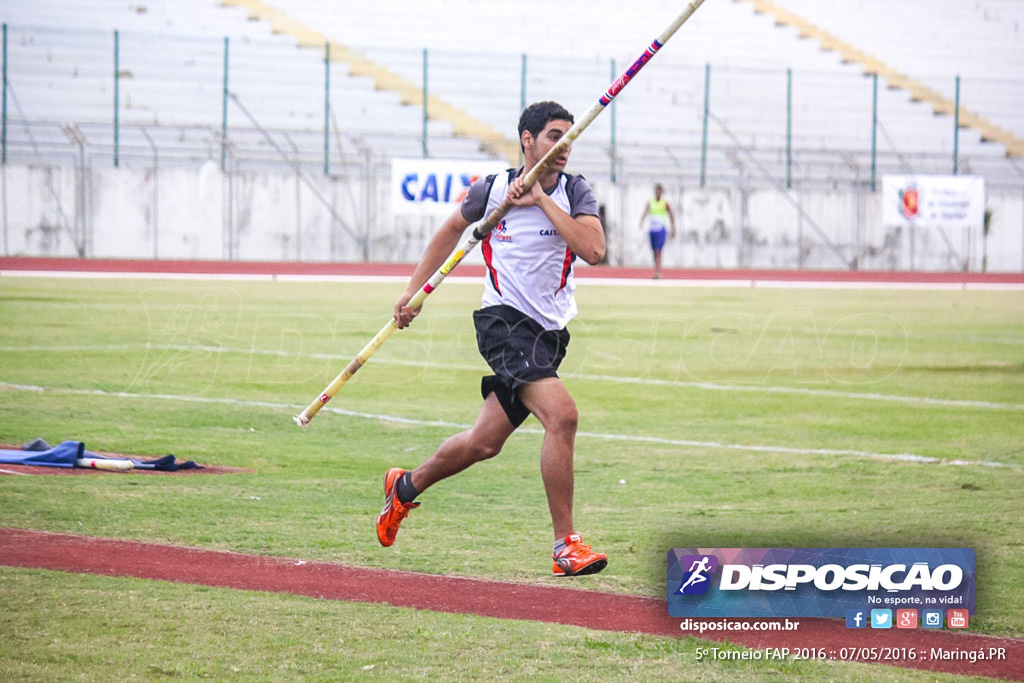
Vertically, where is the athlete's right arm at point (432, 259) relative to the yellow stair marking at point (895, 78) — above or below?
below

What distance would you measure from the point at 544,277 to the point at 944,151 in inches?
1593

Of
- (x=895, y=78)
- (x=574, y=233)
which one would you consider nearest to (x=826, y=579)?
(x=574, y=233)

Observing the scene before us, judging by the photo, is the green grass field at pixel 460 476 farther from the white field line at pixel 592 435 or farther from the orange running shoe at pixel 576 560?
the orange running shoe at pixel 576 560

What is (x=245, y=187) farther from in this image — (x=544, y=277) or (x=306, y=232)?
(x=544, y=277)

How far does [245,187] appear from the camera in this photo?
35094mm

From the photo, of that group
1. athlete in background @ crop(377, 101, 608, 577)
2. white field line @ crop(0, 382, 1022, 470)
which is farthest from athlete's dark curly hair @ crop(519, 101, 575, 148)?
white field line @ crop(0, 382, 1022, 470)

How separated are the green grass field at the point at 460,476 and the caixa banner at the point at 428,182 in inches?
622

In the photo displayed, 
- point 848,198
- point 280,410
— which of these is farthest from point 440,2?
point 280,410

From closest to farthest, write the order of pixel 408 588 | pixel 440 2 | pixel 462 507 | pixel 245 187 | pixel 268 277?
1. pixel 408 588
2. pixel 462 507
3. pixel 268 277
4. pixel 245 187
5. pixel 440 2

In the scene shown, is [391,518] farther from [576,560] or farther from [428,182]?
[428,182]

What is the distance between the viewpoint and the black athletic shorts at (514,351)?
639 centimetres

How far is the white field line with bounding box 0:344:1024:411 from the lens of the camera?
13.2 meters

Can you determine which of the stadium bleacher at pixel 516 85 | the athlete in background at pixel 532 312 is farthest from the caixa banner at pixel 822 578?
the stadium bleacher at pixel 516 85

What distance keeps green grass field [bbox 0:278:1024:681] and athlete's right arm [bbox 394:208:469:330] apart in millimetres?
1275
